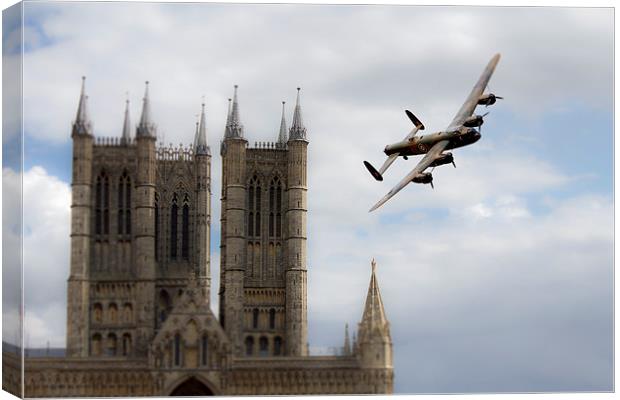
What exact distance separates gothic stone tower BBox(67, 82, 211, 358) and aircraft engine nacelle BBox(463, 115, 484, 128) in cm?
1065

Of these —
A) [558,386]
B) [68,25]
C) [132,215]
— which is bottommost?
[558,386]

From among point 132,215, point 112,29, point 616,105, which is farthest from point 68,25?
point 616,105

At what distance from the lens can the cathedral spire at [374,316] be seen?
59.0 m

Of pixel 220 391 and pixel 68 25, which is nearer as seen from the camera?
pixel 68 25

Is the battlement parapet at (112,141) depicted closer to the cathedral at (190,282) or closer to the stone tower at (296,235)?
the cathedral at (190,282)

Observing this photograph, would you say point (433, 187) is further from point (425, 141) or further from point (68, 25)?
point (68, 25)

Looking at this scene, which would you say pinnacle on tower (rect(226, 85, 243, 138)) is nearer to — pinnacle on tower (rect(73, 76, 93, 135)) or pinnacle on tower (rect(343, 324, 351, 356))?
pinnacle on tower (rect(73, 76, 93, 135))

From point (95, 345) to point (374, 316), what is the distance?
11.1m

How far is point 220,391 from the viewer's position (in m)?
58.6

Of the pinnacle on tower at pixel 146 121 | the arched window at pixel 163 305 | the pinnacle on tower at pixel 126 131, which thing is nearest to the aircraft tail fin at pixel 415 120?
the pinnacle on tower at pixel 146 121

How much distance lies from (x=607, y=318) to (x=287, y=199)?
15182mm

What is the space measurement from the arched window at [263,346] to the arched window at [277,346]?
324mm

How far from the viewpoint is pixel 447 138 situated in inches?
2195

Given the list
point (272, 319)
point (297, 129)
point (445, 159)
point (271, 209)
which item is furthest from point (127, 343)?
point (445, 159)
